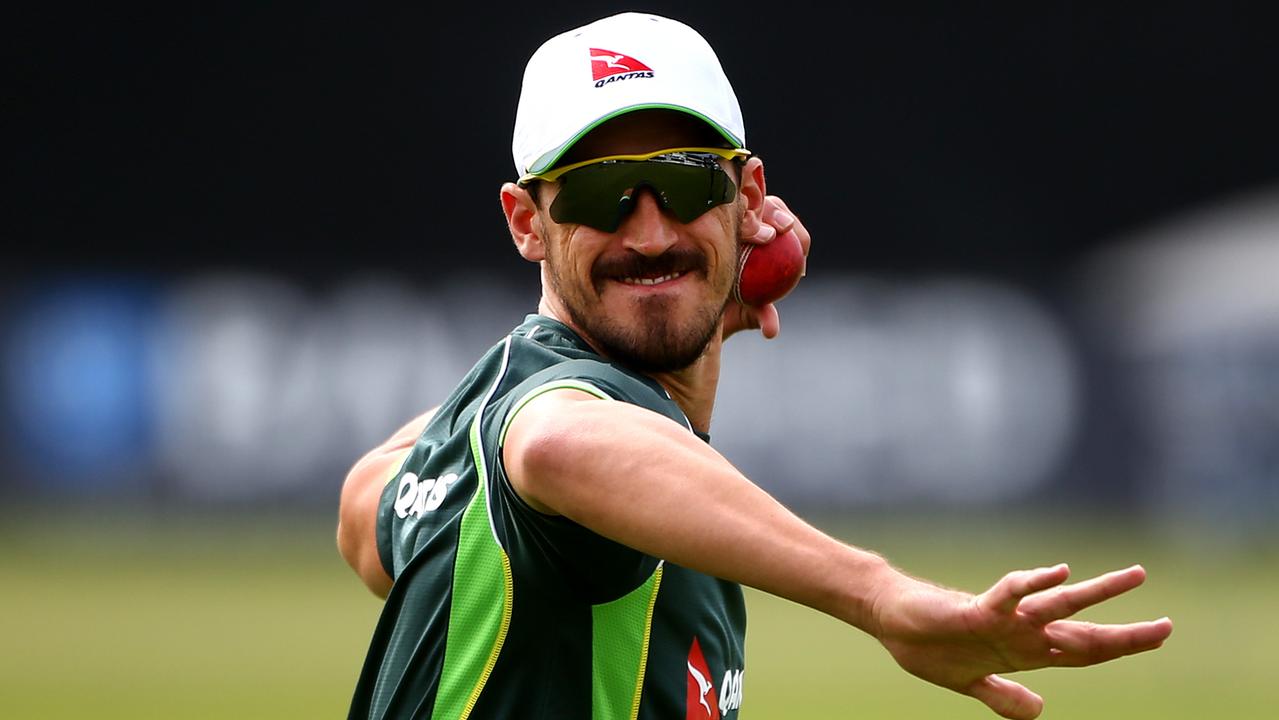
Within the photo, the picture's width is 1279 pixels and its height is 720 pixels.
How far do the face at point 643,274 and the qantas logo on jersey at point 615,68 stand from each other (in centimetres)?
8

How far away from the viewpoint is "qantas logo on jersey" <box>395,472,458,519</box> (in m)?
2.68

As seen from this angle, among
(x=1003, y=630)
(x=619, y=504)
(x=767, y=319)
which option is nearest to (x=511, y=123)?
(x=767, y=319)

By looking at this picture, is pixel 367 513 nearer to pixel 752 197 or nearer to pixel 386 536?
pixel 386 536

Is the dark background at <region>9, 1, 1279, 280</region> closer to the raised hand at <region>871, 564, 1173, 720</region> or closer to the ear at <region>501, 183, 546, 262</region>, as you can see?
the ear at <region>501, 183, 546, 262</region>

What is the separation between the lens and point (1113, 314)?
19734 millimetres

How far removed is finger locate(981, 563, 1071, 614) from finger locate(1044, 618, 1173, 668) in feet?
0.24

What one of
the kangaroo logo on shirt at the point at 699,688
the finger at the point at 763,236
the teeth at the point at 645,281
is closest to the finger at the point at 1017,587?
the kangaroo logo on shirt at the point at 699,688

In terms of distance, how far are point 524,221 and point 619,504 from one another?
0.97 metres

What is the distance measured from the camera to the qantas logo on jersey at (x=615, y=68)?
109 inches

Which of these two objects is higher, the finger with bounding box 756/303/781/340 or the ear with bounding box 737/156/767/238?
the ear with bounding box 737/156/767/238

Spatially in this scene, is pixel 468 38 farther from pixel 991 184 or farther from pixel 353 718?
pixel 353 718

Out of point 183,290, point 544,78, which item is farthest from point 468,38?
point 544,78

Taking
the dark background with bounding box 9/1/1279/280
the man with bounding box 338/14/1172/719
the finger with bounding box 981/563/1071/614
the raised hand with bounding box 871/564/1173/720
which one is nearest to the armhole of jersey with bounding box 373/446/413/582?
the man with bounding box 338/14/1172/719

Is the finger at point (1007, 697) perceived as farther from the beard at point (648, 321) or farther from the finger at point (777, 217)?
the finger at point (777, 217)
